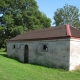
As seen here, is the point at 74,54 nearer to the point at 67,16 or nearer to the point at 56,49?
the point at 56,49

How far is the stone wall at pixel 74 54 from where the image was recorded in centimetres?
1617

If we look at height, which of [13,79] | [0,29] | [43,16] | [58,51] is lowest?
[13,79]

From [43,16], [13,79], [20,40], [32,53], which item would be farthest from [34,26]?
[13,79]

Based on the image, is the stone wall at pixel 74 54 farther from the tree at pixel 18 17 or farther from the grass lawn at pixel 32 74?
the tree at pixel 18 17

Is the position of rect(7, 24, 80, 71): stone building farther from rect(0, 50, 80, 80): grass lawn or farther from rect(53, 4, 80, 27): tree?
rect(53, 4, 80, 27): tree

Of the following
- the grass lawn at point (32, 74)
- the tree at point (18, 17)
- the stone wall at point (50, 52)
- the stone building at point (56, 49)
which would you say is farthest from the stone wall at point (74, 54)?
the tree at point (18, 17)

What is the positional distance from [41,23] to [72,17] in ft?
66.3

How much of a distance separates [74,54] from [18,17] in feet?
83.0

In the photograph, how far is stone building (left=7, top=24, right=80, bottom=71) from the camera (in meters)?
16.2

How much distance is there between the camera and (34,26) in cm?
4100

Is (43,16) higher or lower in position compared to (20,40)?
higher

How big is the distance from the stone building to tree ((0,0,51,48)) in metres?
17.5

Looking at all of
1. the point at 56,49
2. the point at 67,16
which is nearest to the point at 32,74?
the point at 56,49

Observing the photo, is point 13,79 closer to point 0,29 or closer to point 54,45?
point 54,45
